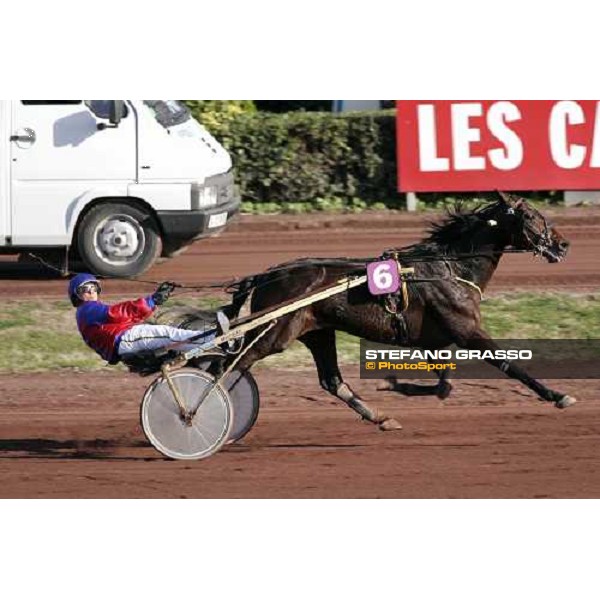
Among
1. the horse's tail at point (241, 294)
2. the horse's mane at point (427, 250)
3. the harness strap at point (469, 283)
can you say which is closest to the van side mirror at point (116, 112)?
the horse's mane at point (427, 250)

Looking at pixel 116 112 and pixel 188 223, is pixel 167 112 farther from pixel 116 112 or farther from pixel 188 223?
pixel 188 223

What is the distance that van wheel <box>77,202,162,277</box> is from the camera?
13.0m

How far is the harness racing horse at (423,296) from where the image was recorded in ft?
26.9

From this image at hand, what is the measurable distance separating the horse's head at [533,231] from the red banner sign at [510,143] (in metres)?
6.29

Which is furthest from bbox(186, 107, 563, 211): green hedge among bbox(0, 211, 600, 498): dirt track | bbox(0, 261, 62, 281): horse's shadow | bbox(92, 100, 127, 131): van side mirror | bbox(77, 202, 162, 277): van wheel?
bbox(0, 211, 600, 498): dirt track

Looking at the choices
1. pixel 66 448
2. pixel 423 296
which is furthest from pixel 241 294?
pixel 66 448

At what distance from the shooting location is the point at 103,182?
42.4 ft

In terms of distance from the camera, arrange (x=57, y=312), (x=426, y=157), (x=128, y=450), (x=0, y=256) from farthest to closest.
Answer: (x=426, y=157) < (x=0, y=256) < (x=57, y=312) < (x=128, y=450)

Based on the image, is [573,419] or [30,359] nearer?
[573,419]

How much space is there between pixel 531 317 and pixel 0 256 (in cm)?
610

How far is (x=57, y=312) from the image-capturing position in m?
12.4

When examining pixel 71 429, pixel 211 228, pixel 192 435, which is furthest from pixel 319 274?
pixel 211 228

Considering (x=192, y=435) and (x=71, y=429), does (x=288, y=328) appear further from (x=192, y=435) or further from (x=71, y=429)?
(x=71, y=429)

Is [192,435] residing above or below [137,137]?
below
